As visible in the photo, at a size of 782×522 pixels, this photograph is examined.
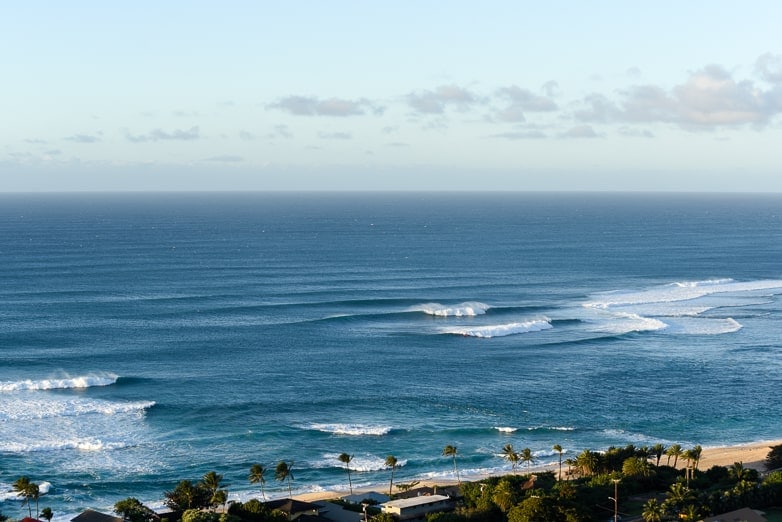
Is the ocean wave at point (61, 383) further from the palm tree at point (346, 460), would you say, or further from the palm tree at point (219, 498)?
the palm tree at point (219, 498)

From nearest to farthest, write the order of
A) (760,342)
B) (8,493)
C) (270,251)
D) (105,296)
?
(8,493) → (760,342) → (105,296) → (270,251)

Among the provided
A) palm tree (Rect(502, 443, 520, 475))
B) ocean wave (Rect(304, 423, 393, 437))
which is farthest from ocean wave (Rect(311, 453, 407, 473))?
palm tree (Rect(502, 443, 520, 475))

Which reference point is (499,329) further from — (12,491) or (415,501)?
(12,491)

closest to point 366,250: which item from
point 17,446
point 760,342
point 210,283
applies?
point 210,283

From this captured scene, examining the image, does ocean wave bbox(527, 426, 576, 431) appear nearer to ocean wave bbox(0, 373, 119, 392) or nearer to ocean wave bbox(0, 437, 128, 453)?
ocean wave bbox(0, 437, 128, 453)

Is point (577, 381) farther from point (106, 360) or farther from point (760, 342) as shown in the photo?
point (106, 360)

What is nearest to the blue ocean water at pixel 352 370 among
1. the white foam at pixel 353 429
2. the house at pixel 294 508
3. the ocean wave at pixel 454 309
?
the white foam at pixel 353 429
